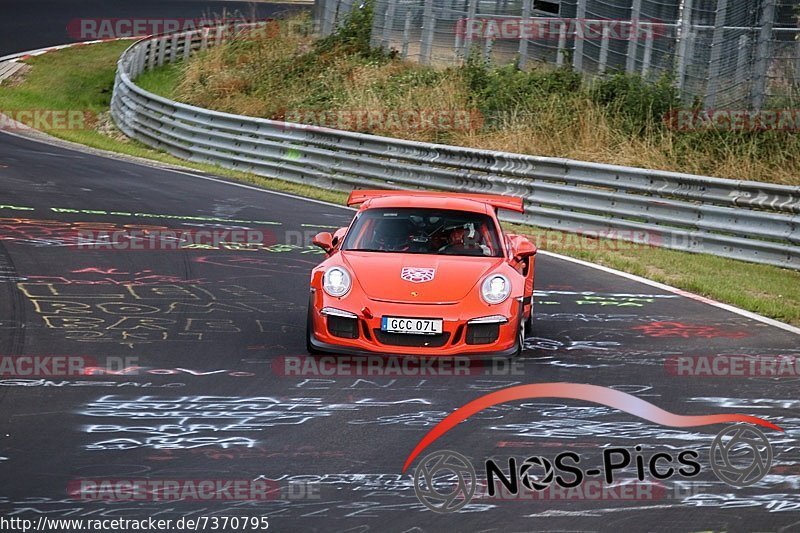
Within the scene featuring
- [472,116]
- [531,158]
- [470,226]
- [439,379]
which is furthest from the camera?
[472,116]

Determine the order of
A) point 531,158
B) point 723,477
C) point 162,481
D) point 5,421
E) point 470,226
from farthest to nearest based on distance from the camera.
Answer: point 531,158, point 470,226, point 5,421, point 723,477, point 162,481

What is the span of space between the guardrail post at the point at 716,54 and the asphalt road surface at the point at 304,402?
7880mm

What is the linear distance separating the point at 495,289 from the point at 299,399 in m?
2.07

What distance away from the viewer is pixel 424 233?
10422 millimetres

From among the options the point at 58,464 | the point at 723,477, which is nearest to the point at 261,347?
the point at 58,464

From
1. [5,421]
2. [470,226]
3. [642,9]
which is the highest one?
[642,9]

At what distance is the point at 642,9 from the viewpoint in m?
22.6

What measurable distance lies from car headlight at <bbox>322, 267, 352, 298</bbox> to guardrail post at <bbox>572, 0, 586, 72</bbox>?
609 inches

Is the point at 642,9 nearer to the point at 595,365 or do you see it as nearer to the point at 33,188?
the point at 33,188

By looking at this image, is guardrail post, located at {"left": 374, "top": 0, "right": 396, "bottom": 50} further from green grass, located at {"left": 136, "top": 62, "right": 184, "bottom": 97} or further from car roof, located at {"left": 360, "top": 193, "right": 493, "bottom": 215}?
car roof, located at {"left": 360, "top": 193, "right": 493, "bottom": 215}

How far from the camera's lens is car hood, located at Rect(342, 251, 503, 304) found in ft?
30.7

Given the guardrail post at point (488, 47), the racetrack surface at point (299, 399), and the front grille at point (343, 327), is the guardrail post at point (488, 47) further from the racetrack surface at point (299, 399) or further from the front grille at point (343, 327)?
the front grille at point (343, 327)

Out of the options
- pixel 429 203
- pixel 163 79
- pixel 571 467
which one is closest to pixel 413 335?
pixel 429 203

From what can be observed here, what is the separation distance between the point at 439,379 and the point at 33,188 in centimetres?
1242
